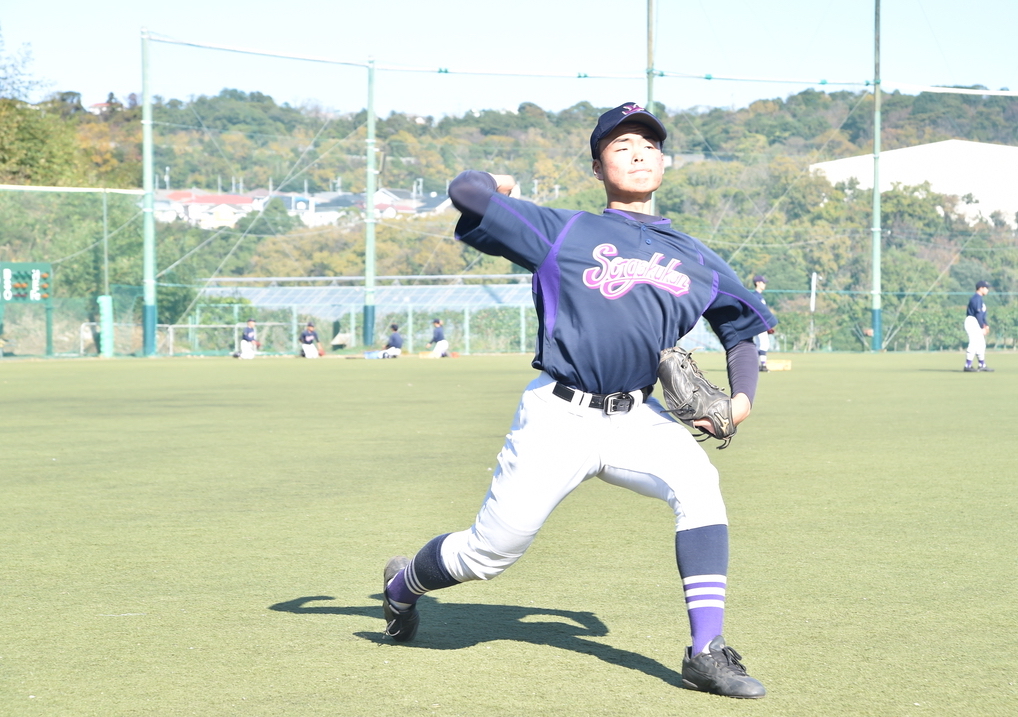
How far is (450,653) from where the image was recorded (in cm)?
450

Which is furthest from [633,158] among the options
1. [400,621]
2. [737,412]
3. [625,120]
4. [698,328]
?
[698,328]

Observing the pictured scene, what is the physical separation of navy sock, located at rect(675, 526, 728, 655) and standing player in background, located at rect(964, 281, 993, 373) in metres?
A: 22.5

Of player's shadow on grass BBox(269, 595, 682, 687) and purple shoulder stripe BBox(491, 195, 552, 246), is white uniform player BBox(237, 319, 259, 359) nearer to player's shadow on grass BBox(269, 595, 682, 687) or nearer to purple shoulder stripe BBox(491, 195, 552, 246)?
player's shadow on grass BBox(269, 595, 682, 687)

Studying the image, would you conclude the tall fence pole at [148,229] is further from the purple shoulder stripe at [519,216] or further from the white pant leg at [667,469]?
the white pant leg at [667,469]

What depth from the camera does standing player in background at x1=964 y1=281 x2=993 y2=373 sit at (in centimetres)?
2520

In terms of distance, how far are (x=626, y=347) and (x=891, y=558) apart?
2.83m

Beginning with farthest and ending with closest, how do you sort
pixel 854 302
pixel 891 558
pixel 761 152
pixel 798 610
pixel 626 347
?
pixel 761 152
pixel 854 302
pixel 891 558
pixel 798 610
pixel 626 347

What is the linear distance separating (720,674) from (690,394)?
93cm

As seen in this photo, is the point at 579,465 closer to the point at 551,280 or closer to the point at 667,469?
the point at 667,469

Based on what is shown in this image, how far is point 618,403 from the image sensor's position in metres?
4.09

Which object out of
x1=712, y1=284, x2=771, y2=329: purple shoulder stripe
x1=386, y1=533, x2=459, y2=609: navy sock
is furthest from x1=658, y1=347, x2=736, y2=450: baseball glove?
x1=386, y1=533, x2=459, y2=609: navy sock

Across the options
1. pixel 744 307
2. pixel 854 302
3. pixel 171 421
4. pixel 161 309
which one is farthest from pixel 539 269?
pixel 854 302

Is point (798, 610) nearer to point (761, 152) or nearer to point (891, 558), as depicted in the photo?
point (891, 558)

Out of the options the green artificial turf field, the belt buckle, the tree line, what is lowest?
the green artificial turf field
